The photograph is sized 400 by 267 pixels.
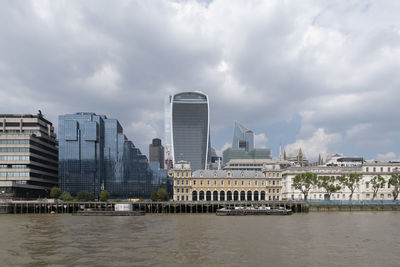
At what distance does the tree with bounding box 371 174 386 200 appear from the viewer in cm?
17738

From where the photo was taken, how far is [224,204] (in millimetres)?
163375

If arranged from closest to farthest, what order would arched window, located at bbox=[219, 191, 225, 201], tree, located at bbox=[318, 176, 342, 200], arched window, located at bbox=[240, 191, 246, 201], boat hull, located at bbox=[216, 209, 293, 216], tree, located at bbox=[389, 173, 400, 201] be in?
boat hull, located at bbox=[216, 209, 293, 216]
tree, located at bbox=[318, 176, 342, 200]
tree, located at bbox=[389, 173, 400, 201]
arched window, located at bbox=[219, 191, 225, 201]
arched window, located at bbox=[240, 191, 246, 201]

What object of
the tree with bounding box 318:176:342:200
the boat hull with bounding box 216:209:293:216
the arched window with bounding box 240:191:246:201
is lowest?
the boat hull with bounding box 216:209:293:216

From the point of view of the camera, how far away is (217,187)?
196750mm

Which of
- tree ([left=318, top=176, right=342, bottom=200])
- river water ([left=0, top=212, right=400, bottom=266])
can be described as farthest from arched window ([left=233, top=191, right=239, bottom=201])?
river water ([left=0, top=212, right=400, bottom=266])

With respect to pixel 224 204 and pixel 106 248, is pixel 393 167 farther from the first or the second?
pixel 106 248

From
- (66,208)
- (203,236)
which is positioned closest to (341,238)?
(203,236)

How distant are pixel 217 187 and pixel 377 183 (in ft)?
237

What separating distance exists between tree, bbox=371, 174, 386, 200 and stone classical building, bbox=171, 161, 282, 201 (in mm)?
41165

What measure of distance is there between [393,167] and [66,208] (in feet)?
472

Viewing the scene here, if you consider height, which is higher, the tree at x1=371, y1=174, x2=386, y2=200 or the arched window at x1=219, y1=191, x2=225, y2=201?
the tree at x1=371, y1=174, x2=386, y2=200

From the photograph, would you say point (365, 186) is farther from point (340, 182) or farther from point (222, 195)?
point (222, 195)

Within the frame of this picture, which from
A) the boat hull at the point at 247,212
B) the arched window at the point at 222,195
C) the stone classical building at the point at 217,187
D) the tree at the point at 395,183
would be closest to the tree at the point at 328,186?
the tree at the point at 395,183

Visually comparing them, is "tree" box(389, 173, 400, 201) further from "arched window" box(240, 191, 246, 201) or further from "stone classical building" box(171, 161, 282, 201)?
"arched window" box(240, 191, 246, 201)
